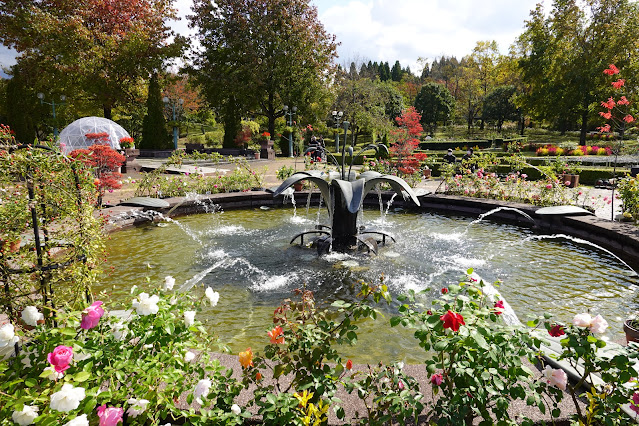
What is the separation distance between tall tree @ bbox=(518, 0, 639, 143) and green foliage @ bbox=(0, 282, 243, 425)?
31712mm

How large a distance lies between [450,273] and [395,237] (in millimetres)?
2077

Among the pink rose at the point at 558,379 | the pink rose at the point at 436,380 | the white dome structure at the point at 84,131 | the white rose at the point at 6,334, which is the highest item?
the white dome structure at the point at 84,131

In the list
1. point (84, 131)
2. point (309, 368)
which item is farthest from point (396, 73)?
point (309, 368)

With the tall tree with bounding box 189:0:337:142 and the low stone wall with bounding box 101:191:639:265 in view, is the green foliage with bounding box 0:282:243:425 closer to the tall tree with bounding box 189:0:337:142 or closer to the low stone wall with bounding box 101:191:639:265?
the low stone wall with bounding box 101:191:639:265

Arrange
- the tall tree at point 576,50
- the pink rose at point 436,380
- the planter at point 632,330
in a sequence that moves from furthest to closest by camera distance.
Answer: the tall tree at point 576,50 < the planter at point 632,330 < the pink rose at point 436,380

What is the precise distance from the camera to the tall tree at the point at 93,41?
23.7 metres

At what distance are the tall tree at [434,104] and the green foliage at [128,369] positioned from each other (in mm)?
53556

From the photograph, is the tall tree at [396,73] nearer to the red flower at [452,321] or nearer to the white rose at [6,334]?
the red flower at [452,321]

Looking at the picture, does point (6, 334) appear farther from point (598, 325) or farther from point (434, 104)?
point (434, 104)

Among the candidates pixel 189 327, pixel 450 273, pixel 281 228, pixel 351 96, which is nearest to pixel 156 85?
pixel 351 96

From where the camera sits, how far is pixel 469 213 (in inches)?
379

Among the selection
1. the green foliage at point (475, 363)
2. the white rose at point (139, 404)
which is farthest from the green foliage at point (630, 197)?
the white rose at point (139, 404)

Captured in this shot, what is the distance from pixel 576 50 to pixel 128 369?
120 feet

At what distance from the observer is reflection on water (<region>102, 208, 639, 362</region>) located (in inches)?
171
